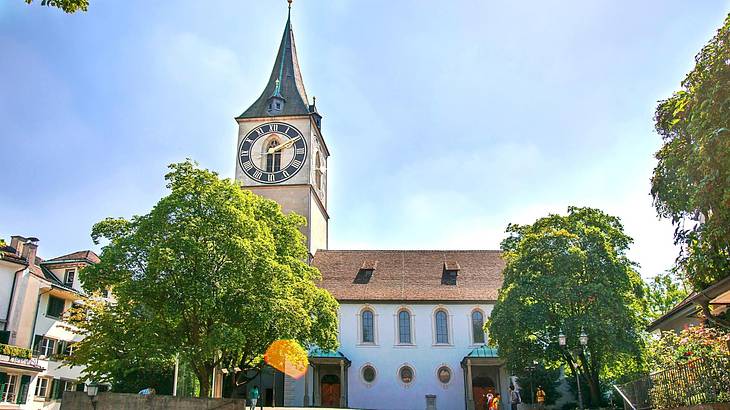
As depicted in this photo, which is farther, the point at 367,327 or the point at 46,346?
the point at 367,327

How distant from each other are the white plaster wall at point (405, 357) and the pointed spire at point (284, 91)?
16.6 metres

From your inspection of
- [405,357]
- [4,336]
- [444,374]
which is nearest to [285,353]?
[405,357]

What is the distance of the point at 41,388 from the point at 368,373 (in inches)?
732

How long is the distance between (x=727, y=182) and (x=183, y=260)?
1788cm

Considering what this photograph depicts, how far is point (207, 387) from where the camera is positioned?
80.0 ft

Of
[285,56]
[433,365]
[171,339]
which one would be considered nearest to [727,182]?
[171,339]

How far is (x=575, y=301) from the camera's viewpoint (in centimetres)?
2608

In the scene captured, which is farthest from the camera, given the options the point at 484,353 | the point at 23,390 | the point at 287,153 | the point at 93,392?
the point at 287,153

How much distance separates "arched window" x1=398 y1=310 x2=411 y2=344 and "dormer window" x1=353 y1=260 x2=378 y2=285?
3518 millimetres

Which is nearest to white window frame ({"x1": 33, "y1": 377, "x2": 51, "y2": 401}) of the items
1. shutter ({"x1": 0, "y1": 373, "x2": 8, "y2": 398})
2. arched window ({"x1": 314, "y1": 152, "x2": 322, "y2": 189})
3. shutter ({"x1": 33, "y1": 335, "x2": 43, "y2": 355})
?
shutter ({"x1": 33, "y1": 335, "x2": 43, "y2": 355})

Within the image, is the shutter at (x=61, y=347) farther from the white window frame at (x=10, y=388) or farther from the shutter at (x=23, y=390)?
the white window frame at (x=10, y=388)

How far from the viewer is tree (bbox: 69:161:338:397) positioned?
22.3 meters

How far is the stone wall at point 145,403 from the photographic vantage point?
22.6 metres

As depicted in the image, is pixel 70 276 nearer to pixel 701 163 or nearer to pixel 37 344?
pixel 37 344
